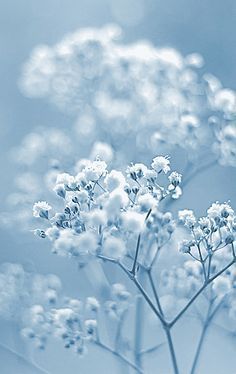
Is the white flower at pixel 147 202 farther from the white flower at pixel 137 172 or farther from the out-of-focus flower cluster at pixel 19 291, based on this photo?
the out-of-focus flower cluster at pixel 19 291

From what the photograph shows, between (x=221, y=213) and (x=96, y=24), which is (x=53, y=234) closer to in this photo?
(x=221, y=213)

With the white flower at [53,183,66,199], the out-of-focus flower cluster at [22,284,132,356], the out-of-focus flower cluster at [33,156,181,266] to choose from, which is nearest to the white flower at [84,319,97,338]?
the out-of-focus flower cluster at [22,284,132,356]

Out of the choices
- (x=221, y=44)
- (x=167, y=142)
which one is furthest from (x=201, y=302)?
(x=221, y=44)

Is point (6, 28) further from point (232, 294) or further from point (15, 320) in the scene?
point (232, 294)

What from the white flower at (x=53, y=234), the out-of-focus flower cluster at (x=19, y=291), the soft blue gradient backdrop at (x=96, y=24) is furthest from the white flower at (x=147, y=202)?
the soft blue gradient backdrop at (x=96, y=24)

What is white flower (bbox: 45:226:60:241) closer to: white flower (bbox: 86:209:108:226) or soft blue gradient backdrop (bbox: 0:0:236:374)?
white flower (bbox: 86:209:108:226)

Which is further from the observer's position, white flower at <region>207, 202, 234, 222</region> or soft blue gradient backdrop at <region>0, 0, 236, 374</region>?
soft blue gradient backdrop at <region>0, 0, 236, 374</region>
